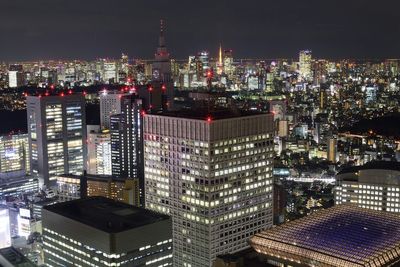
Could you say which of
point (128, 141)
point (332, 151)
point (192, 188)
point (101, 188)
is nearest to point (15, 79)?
point (128, 141)

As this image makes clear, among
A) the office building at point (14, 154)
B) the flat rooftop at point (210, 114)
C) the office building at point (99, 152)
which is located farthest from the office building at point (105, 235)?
the office building at point (14, 154)

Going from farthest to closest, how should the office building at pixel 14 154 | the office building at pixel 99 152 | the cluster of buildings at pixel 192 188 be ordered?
1. the office building at pixel 14 154
2. the office building at pixel 99 152
3. the cluster of buildings at pixel 192 188

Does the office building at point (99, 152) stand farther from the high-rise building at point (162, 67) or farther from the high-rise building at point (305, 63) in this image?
the high-rise building at point (305, 63)

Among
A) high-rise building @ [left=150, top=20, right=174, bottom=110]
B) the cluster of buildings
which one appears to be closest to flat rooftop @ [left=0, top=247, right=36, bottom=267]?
the cluster of buildings

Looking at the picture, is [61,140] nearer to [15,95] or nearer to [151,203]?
[151,203]

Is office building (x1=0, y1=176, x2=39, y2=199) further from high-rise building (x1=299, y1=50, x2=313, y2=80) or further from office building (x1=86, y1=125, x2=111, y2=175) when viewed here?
high-rise building (x1=299, y1=50, x2=313, y2=80)

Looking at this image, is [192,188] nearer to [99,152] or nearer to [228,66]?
[99,152]
